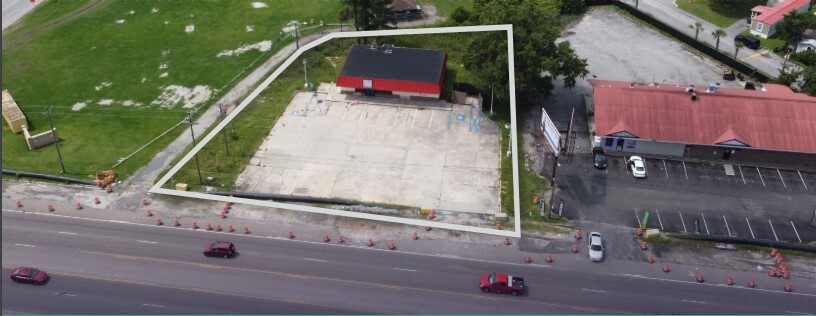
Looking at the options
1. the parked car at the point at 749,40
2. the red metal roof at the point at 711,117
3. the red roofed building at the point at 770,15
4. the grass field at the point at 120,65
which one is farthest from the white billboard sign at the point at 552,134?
the red roofed building at the point at 770,15

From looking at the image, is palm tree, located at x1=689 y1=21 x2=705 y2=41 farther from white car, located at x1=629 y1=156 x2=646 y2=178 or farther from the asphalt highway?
the asphalt highway

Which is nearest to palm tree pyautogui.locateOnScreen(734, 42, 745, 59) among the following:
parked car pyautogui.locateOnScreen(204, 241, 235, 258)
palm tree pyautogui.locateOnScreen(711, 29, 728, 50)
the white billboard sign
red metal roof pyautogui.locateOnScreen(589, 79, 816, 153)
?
palm tree pyautogui.locateOnScreen(711, 29, 728, 50)

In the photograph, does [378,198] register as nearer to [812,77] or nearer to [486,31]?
[486,31]

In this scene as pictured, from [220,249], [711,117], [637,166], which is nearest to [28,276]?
[220,249]

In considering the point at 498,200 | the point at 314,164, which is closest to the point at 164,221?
the point at 314,164

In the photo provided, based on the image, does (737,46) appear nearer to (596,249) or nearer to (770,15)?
(770,15)

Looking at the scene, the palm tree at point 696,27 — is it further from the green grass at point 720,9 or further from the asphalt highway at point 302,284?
the asphalt highway at point 302,284

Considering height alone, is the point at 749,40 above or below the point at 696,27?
below
